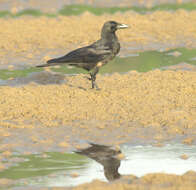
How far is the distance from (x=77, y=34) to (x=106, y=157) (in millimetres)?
7983

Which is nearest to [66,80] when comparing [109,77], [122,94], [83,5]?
[109,77]

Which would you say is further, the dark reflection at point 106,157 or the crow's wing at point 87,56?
the crow's wing at point 87,56

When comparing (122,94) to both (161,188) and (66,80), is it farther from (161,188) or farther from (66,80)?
(161,188)

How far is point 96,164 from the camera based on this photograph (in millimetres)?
7277

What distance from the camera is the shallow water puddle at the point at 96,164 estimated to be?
673 centimetres

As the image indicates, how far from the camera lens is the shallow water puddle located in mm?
6734

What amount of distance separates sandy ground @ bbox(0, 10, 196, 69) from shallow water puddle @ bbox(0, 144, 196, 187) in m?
5.46

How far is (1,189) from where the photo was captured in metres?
6.41

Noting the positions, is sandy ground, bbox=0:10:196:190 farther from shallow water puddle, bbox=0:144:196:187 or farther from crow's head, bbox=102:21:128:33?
crow's head, bbox=102:21:128:33

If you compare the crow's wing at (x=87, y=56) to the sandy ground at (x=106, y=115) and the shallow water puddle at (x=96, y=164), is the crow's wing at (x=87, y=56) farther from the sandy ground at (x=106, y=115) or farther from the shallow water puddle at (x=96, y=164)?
the shallow water puddle at (x=96, y=164)

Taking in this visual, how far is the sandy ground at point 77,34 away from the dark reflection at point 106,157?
5230mm

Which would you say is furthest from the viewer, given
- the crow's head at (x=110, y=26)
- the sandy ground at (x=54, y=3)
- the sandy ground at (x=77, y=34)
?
the sandy ground at (x=54, y=3)

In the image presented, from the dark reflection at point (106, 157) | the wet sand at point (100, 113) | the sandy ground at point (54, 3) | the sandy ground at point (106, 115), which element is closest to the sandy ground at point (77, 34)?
the sandy ground at point (54, 3)

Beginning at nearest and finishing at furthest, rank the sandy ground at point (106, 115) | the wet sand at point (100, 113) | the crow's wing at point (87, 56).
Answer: the sandy ground at point (106, 115)
the wet sand at point (100, 113)
the crow's wing at point (87, 56)
